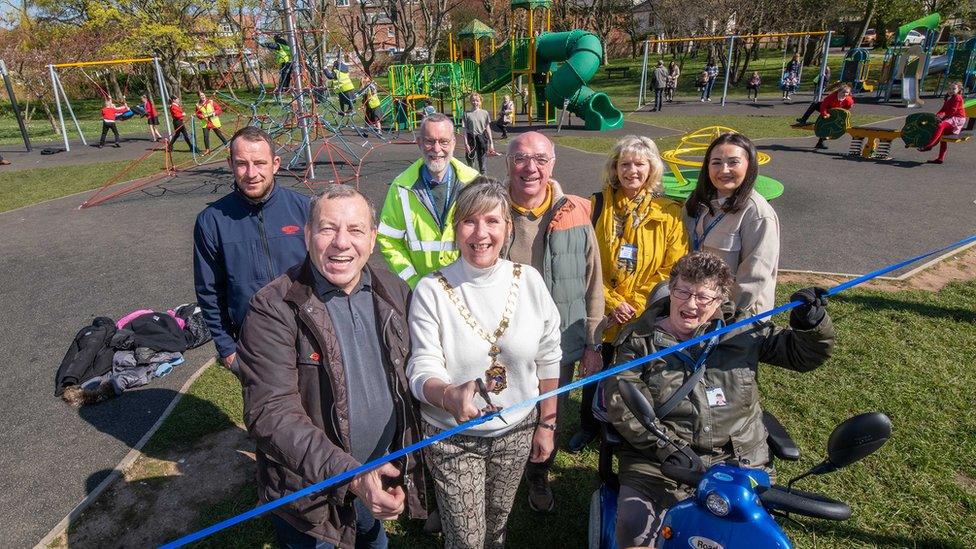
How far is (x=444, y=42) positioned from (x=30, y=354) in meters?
51.6

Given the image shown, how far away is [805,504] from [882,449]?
2.77 meters

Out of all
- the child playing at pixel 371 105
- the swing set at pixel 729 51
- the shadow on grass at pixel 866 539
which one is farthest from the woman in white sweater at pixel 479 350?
the swing set at pixel 729 51

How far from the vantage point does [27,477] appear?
150 inches

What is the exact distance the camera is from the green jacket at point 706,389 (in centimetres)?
251

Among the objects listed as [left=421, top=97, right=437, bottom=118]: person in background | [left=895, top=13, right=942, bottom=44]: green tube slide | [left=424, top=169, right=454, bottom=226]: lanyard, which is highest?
[left=895, top=13, right=942, bottom=44]: green tube slide

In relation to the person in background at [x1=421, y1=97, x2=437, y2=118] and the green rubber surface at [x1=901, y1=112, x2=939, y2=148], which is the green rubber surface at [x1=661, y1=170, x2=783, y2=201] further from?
the green rubber surface at [x1=901, y1=112, x2=939, y2=148]

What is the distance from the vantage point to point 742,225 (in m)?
3.19

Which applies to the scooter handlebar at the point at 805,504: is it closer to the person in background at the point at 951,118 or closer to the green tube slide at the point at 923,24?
the person in background at the point at 951,118

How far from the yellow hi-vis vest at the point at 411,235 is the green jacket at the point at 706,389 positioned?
125 centimetres

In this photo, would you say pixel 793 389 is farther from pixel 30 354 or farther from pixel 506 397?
pixel 30 354

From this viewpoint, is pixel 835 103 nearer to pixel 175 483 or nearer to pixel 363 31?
pixel 175 483

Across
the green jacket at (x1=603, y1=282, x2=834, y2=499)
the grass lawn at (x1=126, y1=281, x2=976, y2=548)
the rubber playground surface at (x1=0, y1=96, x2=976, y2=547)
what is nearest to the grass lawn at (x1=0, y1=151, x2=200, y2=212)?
the rubber playground surface at (x1=0, y1=96, x2=976, y2=547)

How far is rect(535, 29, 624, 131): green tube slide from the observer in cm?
1852

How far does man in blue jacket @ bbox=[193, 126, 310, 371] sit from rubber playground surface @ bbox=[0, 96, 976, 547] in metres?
1.77
